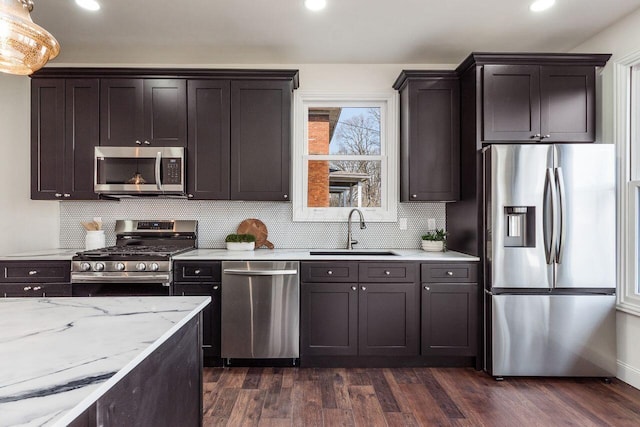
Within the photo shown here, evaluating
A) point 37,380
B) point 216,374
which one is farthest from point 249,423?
point 37,380

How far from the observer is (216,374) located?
2838 millimetres

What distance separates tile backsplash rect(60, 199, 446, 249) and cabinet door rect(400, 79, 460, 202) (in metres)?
0.42

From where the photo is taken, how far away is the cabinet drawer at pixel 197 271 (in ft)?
9.60

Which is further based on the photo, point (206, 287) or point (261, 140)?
point (261, 140)

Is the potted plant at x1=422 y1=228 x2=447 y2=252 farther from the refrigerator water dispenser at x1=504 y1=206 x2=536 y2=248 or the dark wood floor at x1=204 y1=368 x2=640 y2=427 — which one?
the dark wood floor at x1=204 y1=368 x2=640 y2=427

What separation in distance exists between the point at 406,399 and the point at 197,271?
71.7 inches

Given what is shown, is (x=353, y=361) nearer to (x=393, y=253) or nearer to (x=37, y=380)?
(x=393, y=253)

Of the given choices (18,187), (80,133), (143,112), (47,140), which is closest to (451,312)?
(143,112)

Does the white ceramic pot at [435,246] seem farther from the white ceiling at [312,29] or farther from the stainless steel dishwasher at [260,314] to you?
the white ceiling at [312,29]

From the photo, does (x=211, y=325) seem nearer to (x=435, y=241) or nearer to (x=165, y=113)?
(x=165, y=113)

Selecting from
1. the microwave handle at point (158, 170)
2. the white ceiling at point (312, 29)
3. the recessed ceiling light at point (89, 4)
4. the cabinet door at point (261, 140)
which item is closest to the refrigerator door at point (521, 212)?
the white ceiling at point (312, 29)

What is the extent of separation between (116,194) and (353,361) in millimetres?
2526

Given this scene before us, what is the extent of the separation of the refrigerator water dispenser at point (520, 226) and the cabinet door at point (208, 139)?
91.7 inches

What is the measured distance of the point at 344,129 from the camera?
3746 millimetres
